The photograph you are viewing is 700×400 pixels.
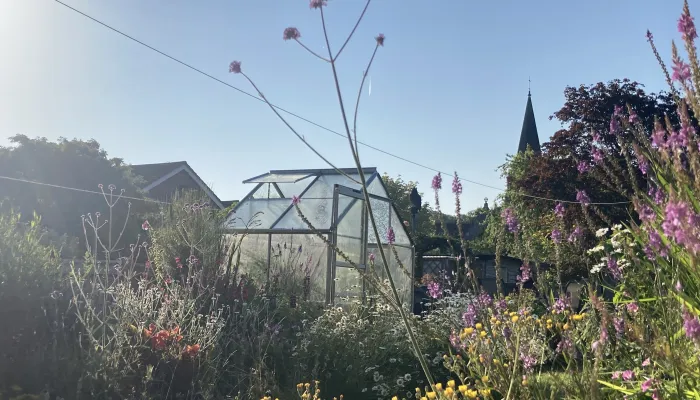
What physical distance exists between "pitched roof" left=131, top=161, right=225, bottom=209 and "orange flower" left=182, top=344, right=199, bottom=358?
19.1 metres

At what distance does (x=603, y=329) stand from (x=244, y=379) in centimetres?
349

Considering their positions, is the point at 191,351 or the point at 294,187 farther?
the point at 294,187

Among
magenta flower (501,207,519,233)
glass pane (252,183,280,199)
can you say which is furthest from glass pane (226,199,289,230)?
magenta flower (501,207,519,233)

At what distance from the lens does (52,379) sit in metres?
3.52

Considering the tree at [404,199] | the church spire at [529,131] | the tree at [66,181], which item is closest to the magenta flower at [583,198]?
the tree at [66,181]

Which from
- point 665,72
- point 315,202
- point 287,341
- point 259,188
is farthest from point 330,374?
point 259,188

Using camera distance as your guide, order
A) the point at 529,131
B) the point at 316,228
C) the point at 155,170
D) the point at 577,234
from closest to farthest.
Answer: the point at 577,234
the point at 316,228
the point at 155,170
the point at 529,131

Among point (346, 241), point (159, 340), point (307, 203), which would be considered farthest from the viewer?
point (307, 203)

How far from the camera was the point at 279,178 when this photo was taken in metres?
11.0

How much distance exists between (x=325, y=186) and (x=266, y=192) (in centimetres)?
120

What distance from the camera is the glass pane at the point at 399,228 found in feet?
37.1

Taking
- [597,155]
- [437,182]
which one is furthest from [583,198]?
[437,182]

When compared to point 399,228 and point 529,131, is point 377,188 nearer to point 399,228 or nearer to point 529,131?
point 399,228

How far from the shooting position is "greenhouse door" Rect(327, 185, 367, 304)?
891 centimetres
